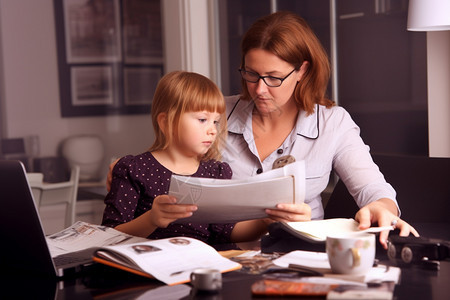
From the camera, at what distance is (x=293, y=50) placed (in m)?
2.21

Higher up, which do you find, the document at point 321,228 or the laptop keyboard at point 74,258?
the document at point 321,228

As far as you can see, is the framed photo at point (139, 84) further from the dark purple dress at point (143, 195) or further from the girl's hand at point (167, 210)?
the girl's hand at point (167, 210)

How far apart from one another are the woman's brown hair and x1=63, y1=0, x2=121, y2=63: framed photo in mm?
3265

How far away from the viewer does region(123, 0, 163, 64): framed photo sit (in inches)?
215

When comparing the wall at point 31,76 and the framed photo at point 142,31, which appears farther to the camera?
the framed photo at point 142,31

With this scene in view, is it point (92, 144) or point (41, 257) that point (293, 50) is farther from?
point (92, 144)

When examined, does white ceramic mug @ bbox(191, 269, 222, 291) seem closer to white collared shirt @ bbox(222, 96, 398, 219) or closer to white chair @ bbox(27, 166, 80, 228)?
white collared shirt @ bbox(222, 96, 398, 219)

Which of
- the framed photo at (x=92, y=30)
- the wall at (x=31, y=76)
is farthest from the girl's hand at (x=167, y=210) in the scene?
the framed photo at (x=92, y=30)

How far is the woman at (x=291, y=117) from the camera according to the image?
2.17 m

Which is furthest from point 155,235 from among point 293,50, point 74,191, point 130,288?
point 74,191

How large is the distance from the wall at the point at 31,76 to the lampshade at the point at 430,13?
3.56m

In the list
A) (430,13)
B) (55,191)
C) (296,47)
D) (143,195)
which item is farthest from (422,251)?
(55,191)

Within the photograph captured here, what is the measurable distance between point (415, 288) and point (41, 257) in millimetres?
750

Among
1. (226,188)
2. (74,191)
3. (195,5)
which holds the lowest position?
(74,191)
